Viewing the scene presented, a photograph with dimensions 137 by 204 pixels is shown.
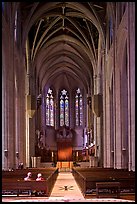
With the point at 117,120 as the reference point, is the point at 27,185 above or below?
below

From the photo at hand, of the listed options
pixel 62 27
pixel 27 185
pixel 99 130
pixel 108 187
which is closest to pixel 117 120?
pixel 108 187

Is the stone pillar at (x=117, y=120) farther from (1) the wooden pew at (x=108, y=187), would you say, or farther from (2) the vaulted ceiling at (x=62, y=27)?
(1) the wooden pew at (x=108, y=187)

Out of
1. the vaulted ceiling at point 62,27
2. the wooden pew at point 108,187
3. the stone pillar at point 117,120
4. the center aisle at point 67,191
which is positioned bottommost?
the center aisle at point 67,191

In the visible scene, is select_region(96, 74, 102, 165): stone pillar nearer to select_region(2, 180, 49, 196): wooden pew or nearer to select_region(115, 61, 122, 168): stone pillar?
select_region(115, 61, 122, 168): stone pillar

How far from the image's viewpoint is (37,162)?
1780 inches

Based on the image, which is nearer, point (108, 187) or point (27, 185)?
point (27, 185)

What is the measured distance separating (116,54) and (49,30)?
15707 millimetres

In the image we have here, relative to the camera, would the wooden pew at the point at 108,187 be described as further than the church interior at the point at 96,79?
No

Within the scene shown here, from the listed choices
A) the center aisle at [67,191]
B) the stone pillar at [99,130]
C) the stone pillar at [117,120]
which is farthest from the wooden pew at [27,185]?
the stone pillar at [99,130]

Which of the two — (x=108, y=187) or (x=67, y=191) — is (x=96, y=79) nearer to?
(x=67, y=191)

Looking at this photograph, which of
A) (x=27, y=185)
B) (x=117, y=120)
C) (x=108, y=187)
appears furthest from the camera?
(x=117, y=120)

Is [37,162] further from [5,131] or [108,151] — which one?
[5,131]

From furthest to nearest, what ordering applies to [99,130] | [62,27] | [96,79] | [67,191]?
[96,79]
[99,130]
[62,27]
[67,191]

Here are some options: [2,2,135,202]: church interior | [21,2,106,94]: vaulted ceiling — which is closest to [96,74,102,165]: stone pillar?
[2,2,135,202]: church interior
